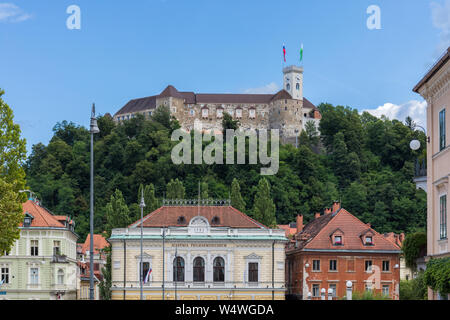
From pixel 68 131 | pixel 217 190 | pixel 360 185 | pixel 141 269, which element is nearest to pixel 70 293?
pixel 141 269

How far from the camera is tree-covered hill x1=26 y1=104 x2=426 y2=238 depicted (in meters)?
132

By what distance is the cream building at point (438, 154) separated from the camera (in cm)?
2916

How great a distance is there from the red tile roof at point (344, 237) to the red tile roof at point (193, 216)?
487 cm

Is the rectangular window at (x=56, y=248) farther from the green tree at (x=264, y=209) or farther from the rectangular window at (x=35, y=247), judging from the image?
the green tree at (x=264, y=209)

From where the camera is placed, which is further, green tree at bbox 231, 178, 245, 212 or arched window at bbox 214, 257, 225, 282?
green tree at bbox 231, 178, 245, 212

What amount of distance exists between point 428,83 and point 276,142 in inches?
5144

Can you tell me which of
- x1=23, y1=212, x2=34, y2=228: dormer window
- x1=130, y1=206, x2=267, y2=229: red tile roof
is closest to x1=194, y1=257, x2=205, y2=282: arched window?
x1=130, y1=206, x2=267, y2=229: red tile roof

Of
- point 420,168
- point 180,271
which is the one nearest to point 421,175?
point 420,168

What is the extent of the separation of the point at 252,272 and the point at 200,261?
15.3 ft

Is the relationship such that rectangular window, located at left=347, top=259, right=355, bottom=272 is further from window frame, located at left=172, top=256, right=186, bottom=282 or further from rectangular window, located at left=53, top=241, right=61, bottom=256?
rectangular window, located at left=53, top=241, right=61, bottom=256

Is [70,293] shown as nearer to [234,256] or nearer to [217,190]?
[234,256]

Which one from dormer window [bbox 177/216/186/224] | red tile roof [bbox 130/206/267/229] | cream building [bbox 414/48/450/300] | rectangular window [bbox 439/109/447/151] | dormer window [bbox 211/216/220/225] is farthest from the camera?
dormer window [bbox 211/216/220/225]

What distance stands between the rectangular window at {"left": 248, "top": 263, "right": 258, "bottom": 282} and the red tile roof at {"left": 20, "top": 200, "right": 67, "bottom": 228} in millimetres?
17393
